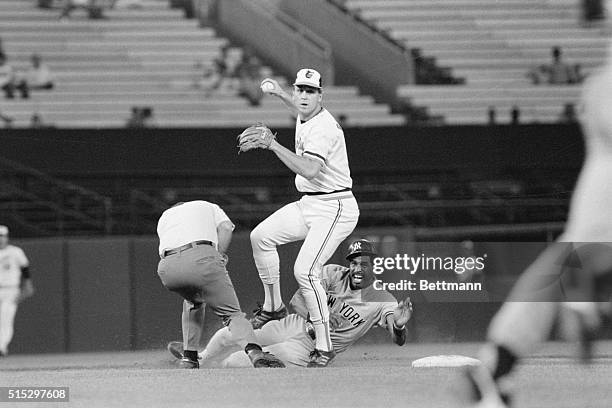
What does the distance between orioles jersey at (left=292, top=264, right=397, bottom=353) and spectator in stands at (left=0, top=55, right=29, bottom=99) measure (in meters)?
10.0

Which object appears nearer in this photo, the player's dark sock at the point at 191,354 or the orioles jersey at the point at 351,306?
the player's dark sock at the point at 191,354

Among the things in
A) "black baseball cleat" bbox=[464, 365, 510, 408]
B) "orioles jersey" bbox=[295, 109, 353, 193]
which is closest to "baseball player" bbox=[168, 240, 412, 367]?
"orioles jersey" bbox=[295, 109, 353, 193]

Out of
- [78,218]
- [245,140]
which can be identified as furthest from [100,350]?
[245,140]

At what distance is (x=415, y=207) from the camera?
1429 centimetres

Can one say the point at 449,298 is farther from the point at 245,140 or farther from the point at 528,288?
the point at 528,288

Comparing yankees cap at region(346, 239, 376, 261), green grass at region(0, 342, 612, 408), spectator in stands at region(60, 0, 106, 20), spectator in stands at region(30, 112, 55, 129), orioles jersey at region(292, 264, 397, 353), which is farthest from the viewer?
spectator in stands at region(60, 0, 106, 20)

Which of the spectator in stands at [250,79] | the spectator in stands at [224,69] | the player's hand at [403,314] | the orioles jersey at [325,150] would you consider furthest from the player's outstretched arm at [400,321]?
the spectator in stands at [224,69]

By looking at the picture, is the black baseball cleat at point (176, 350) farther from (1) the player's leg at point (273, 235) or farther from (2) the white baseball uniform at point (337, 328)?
(1) the player's leg at point (273, 235)

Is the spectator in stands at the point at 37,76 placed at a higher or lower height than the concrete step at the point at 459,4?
lower

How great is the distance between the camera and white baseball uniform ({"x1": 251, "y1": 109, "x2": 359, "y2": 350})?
8.35 meters

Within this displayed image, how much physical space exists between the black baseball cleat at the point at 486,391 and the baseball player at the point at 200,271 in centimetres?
367

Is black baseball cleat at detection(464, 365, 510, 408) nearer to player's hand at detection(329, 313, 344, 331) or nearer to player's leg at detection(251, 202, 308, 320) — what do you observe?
player's leg at detection(251, 202, 308, 320)

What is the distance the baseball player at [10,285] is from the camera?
13.2m

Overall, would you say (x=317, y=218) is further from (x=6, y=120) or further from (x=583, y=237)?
(x=6, y=120)
